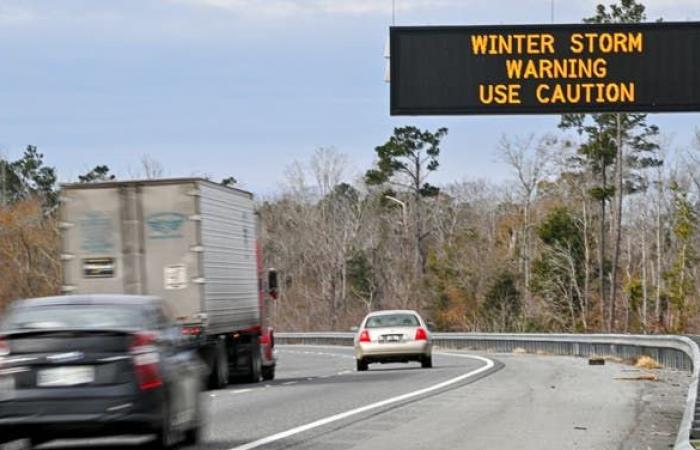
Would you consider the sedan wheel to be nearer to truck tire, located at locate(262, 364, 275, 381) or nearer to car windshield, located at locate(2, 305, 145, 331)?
car windshield, located at locate(2, 305, 145, 331)

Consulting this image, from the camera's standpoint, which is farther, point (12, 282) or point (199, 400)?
point (12, 282)

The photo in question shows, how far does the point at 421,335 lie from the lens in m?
32.5

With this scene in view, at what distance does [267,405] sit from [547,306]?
63.2 metres

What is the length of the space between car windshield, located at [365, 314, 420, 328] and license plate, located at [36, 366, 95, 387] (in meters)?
20.4

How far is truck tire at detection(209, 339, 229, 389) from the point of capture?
85.3ft

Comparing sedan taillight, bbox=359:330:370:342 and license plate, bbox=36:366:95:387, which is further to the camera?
sedan taillight, bbox=359:330:370:342

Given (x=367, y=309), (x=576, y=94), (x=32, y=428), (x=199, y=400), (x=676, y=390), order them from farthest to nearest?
(x=367, y=309) < (x=676, y=390) < (x=576, y=94) < (x=199, y=400) < (x=32, y=428)

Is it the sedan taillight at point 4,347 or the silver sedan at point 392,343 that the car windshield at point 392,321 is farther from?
the sedan taillight at point 4,347

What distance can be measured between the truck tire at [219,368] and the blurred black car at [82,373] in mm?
12528

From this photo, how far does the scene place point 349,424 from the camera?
1703 centimetres

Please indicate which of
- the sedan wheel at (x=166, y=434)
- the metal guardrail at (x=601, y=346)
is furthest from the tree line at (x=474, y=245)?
the sedan wheel at (x=166, y=434)

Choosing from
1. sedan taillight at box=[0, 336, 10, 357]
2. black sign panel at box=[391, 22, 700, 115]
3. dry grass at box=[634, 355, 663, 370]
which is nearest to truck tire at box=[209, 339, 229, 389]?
black sign panel at box=[391, 22, 700, 115]

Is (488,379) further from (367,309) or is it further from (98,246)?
(367,309)

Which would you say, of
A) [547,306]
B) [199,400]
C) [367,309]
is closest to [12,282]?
[367,309]
